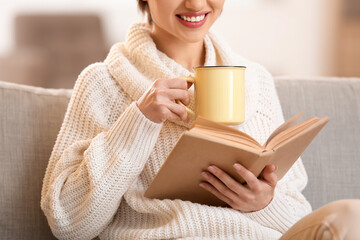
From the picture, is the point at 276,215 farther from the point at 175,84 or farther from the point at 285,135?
the point at 175,84

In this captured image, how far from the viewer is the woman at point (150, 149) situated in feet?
4.08

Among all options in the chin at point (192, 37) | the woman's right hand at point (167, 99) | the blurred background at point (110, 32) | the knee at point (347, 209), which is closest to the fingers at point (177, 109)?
the woman's right hand at point (167, 99)

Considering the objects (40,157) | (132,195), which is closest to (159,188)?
(132,195)

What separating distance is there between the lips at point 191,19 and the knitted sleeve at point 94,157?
0.24 metres

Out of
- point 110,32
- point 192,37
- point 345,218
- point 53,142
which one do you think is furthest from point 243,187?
point 110,32

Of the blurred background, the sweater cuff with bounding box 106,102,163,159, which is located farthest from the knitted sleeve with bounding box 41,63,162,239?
the blurred background

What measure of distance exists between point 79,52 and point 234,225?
314cm

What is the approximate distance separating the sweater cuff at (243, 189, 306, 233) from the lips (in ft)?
1.49

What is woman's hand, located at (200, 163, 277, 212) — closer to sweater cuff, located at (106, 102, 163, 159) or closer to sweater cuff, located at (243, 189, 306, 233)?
sweater cuff, located at (243, 189, 306, 233)

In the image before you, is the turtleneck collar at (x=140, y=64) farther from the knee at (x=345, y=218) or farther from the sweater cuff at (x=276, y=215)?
the knee at (x=345, y=218)

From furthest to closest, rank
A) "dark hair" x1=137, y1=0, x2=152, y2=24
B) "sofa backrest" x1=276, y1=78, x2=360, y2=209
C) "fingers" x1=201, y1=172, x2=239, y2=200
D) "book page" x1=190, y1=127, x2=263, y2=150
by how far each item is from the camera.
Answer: "sofa backrest" x1=276, y1=78, x2=360, y2=209 → "dark hair" x1=137, y1=0, x2=152, y2=24 → "fingers" x1=201, y1=172, x2=239, y2=200 → "book page" x1=190, y1=127, x2=263, y2=150

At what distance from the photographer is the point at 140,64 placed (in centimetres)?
149

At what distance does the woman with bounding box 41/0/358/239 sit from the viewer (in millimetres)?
1244

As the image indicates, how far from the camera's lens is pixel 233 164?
1143mm
